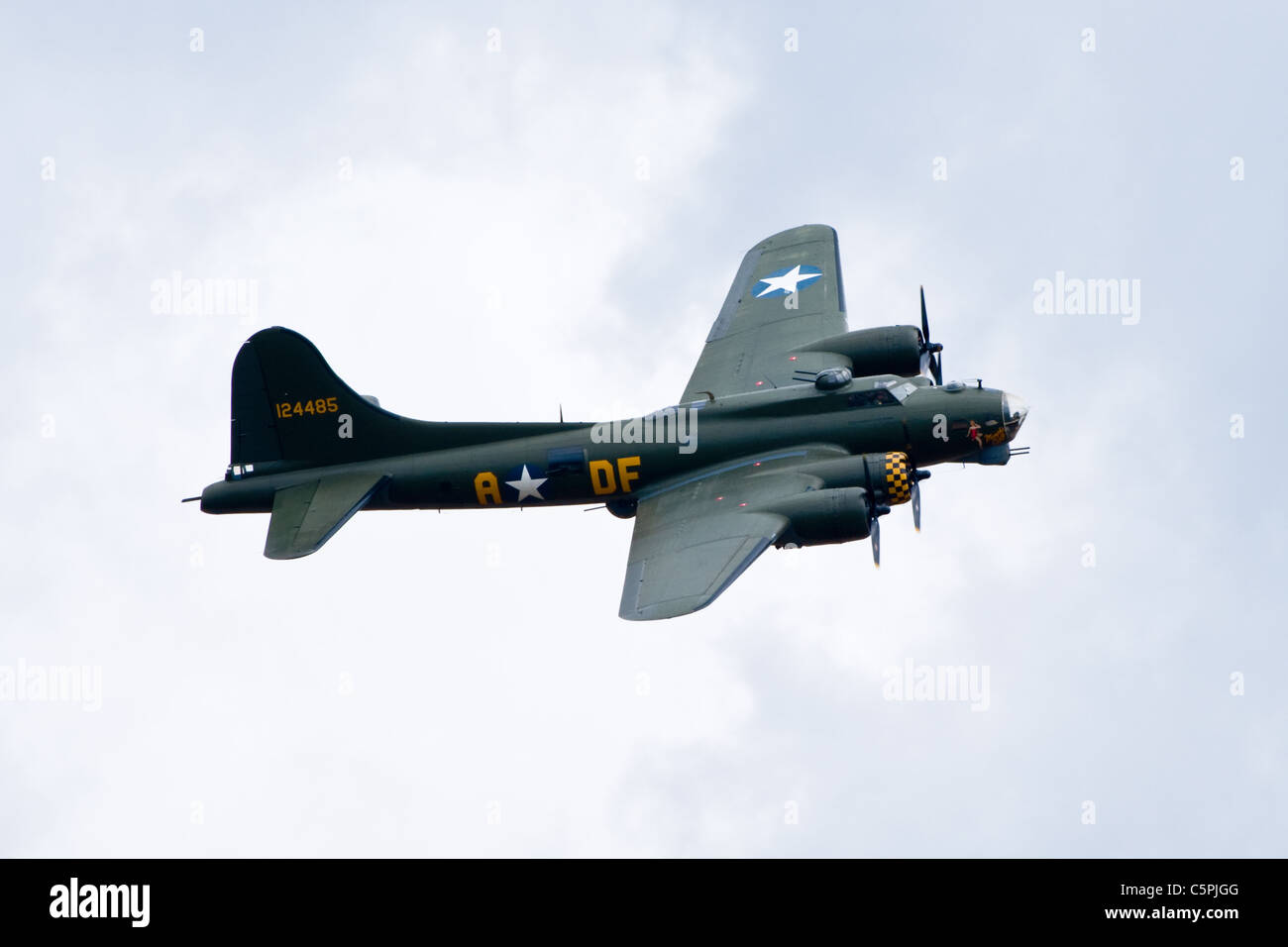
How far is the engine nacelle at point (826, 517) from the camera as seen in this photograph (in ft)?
146

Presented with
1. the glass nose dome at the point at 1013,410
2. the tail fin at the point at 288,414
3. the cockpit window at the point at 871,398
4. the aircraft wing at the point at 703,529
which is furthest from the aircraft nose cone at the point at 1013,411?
the tail fin at the point at 288,414

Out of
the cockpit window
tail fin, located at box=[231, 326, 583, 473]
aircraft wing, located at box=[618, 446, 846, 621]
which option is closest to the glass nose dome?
the cockpit window

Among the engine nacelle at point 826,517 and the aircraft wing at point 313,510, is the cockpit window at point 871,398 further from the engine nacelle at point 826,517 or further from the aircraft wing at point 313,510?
the aircraft wing at point 313,510

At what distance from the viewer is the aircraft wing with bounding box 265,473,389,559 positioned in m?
46.3

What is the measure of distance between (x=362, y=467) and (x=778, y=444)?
10.4 meters

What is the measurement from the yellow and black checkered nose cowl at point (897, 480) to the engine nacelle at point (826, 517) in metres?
1.15

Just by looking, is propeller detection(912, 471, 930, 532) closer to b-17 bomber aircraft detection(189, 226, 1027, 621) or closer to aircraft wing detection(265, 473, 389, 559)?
b-17 bomber aircraft detection(189, 226, 1027, 621)

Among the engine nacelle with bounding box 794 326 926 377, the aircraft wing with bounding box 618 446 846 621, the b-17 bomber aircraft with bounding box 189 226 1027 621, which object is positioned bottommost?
the aircraft wing with bounding box 618 446 846 621

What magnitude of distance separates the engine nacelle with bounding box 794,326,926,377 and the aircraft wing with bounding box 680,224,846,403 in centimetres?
90

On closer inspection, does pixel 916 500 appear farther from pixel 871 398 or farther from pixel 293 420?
pixel 293 420

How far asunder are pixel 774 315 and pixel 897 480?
29.0 ft

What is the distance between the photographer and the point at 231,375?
4906cm

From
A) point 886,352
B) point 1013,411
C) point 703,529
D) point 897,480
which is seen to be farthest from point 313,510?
point 1013,411

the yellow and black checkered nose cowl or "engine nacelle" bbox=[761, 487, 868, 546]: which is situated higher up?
the yellow and black checkered nose cowl
